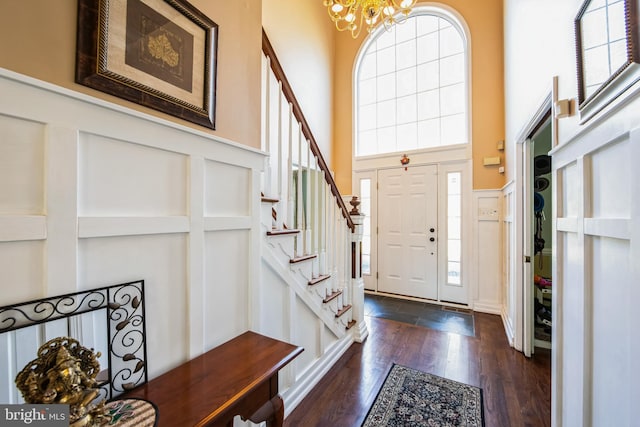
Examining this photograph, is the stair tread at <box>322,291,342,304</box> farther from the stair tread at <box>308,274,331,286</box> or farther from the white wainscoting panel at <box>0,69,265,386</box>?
the white wainscoting panel at <box>0,69,265,386</box>

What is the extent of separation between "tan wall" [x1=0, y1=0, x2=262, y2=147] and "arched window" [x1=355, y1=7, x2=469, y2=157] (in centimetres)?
316

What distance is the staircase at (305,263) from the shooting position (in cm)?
158

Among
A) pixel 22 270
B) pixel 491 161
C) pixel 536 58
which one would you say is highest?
pixel 536 58

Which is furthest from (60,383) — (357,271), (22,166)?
(357,271)

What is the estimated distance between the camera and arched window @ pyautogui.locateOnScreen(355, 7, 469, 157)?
3.74 m

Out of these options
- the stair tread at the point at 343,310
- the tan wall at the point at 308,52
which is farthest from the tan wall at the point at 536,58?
the tan wall at the point at 308,52

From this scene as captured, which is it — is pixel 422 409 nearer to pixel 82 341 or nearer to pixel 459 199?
pixel 82 341

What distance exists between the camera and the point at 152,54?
3.19 feet

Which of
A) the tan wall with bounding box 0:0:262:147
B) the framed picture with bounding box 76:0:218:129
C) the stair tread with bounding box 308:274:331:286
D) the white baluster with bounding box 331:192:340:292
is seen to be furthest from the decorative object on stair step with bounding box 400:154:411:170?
the framed picture with bounding box 76:0:218:129

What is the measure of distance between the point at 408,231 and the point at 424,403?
2.50 meters

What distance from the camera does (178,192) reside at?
41.9 inches

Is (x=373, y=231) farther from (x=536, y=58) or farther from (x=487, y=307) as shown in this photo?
(x=536, y=58)

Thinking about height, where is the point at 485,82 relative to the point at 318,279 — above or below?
above

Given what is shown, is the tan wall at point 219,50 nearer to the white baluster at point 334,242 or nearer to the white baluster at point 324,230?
the white baluster at point 324,230
